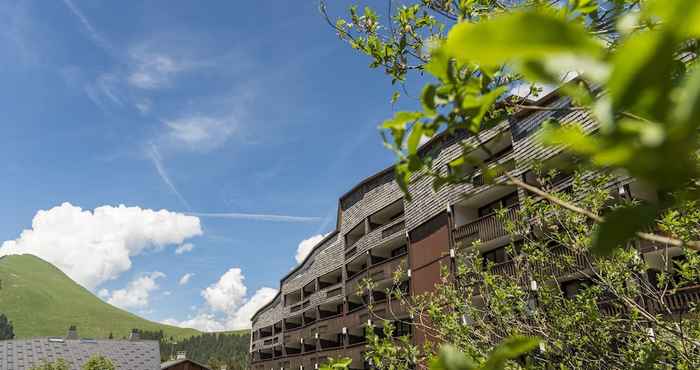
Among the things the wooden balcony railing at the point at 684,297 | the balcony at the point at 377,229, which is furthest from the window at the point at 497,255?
the wooden balcony railing at the point at 684,297

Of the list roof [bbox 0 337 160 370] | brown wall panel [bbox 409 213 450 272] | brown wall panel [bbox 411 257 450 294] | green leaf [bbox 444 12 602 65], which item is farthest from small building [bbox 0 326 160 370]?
green leaf [bbox 444 12 602 65]

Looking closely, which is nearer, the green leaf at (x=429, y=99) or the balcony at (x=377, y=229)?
the green leaf at (x=429, y=99)

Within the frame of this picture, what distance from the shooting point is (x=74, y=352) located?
4691 centimetres

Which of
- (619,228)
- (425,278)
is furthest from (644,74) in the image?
(425,278)

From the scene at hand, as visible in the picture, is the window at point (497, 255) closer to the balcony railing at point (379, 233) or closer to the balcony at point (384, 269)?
the balcony at point (384, 269)

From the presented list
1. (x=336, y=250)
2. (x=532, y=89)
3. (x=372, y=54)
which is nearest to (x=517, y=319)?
(x=532, y=89)

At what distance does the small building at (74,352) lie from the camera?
141ft

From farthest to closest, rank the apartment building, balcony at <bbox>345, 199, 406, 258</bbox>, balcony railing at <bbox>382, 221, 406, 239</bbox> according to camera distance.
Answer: balcony at <bbox>345, 199, 406, 258</bbox>, balcony railing at <bbox>382, 221, 406, 239</bbox>, the apartment building

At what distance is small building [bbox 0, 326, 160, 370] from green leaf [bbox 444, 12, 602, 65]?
5395 cm

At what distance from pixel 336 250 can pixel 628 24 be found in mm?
37612

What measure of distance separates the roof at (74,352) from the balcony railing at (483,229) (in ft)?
129

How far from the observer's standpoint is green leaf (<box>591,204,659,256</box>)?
62 cm

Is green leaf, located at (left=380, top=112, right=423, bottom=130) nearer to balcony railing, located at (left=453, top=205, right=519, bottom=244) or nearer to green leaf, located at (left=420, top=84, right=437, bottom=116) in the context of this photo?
green leaf, located at (left=420, top=84, right=437, bottom=116)

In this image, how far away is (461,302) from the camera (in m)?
7.27
